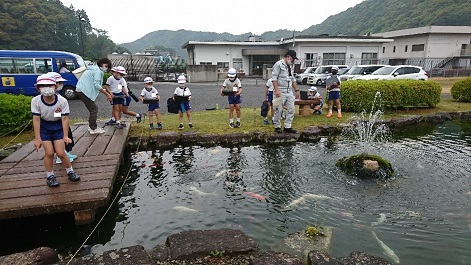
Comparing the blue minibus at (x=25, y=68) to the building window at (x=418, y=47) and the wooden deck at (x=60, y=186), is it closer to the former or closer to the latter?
the wooden deck at (x=60, y=186)

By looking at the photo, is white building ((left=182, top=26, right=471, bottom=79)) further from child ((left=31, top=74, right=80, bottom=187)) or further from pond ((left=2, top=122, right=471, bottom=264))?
child ((left=31, top=74, right=80, bottom=187))

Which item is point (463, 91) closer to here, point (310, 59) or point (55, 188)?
point (55, 188)

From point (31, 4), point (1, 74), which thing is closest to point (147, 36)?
point (31, 4)

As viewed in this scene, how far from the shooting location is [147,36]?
14925 cm

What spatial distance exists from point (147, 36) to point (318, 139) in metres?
157

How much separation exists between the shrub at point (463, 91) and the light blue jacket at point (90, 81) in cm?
1577

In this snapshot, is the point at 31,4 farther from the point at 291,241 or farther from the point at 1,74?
the point at 291,241

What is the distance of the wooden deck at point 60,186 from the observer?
152 inches

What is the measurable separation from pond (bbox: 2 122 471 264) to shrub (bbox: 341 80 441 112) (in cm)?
428

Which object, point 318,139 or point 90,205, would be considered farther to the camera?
point 318,139

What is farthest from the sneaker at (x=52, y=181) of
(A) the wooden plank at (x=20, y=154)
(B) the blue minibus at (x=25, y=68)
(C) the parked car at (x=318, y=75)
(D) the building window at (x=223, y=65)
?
(D) the building window at (x=223, y=65)

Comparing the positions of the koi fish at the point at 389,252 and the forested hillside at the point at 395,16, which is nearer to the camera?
the koi fish at the point at 389,252

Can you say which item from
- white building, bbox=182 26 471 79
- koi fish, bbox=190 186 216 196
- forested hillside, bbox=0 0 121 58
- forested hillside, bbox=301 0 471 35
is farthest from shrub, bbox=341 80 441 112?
forested hillside, bbox=301 0 471 35

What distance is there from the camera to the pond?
3.89m
